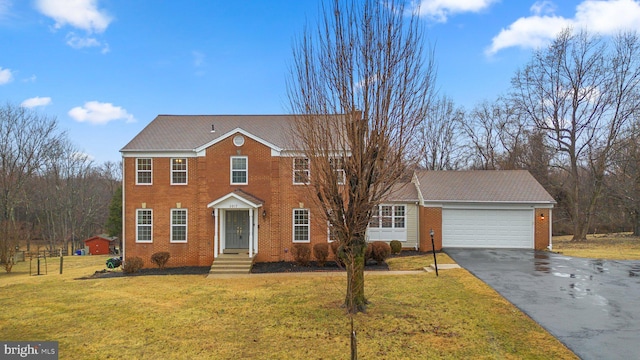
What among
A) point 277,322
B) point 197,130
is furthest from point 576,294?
point 197,130

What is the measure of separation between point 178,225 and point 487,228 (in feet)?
52.1

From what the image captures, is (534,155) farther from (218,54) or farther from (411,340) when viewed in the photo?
(411,340)

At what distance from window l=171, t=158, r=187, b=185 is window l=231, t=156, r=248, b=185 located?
2.45m

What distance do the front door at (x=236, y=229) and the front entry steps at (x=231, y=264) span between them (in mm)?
860

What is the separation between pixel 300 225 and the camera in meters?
18.1

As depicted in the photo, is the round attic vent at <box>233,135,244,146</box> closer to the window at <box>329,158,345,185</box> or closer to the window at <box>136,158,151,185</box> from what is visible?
the window at <box>136,158,151,185</box>

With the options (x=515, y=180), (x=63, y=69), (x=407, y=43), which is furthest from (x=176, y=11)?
(x=515, y=180)

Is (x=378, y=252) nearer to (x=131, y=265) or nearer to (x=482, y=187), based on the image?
(x=482, y=187)

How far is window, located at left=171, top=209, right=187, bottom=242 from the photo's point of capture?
18219mm

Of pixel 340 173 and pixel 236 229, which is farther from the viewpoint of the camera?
pixel 236 229

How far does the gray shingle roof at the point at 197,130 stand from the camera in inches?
731

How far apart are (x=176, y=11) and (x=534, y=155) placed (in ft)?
95.9

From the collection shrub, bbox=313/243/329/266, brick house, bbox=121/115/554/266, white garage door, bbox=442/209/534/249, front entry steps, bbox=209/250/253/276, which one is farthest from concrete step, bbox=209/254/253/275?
white garage door, bbox=442/209/534/249

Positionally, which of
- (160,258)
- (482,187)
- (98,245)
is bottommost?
(98,245)
